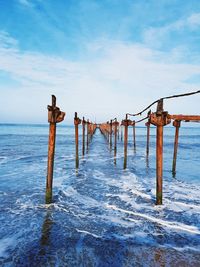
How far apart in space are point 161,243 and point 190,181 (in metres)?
6.43

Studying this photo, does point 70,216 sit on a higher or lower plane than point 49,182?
lower

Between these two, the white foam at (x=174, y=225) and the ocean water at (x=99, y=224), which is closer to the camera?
the ocean water at (x=99, y=224)

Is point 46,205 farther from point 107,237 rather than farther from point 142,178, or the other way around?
point 142,178

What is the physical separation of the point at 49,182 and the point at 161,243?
323 cm

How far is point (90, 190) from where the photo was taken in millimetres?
8266

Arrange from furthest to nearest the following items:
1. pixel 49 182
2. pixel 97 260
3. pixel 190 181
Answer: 1. pixel 190 181
2. pixel 49 182
3. pixel 97 260

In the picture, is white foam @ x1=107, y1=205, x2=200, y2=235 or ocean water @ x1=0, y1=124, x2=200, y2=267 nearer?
ocean water @ x1=0, y1=124, x2=200, y2=267

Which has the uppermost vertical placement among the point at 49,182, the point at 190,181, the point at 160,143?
the point at 160,143

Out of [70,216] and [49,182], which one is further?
[49,182]

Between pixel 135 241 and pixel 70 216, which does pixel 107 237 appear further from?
pixel 70 216

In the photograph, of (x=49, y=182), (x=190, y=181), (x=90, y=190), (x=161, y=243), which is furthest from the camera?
(x=190, y=181)

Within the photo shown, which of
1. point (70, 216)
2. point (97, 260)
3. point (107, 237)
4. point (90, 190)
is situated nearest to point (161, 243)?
point (107, 237)

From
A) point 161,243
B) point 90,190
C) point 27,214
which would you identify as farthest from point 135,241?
point 90,190

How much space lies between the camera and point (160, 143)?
599 centimetres
